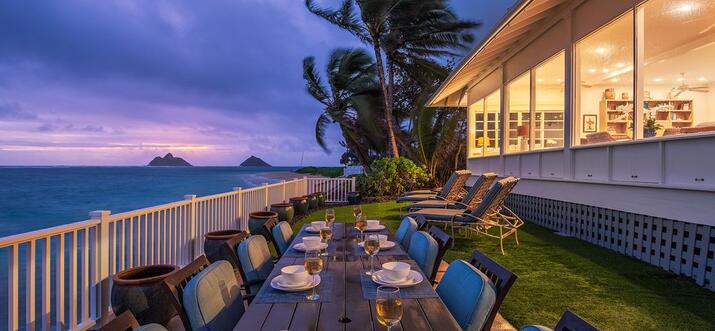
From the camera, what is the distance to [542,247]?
6.09 m

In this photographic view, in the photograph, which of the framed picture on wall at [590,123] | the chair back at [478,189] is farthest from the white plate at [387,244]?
the framed picture on wall at [590,123]

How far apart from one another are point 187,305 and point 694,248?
482 cm

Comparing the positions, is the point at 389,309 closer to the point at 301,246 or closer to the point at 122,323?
the point at 122,323

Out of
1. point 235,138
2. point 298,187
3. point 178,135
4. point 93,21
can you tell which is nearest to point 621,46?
point 298,187

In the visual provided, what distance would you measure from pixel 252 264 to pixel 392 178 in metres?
11.1

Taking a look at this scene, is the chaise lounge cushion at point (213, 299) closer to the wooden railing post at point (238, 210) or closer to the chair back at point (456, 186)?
the wooden railing post at point (238, 210)

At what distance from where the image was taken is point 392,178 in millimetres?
13625

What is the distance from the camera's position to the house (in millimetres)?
4320

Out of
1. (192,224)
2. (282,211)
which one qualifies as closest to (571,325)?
(192,224)

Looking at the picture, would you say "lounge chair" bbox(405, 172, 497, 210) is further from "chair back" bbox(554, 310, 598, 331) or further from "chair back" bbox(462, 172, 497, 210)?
"chair back" bbox(554, 310, 598, 331)

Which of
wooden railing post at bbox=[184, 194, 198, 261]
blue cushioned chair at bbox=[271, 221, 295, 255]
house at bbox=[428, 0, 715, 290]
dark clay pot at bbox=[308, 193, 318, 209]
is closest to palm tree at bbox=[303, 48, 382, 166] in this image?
dark clay pot at bbox=[308, 193, 318, 209]

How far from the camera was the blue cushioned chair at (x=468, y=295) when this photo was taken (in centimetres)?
179

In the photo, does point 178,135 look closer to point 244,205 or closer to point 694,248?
point 244,205

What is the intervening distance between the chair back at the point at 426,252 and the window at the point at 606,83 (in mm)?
4359
